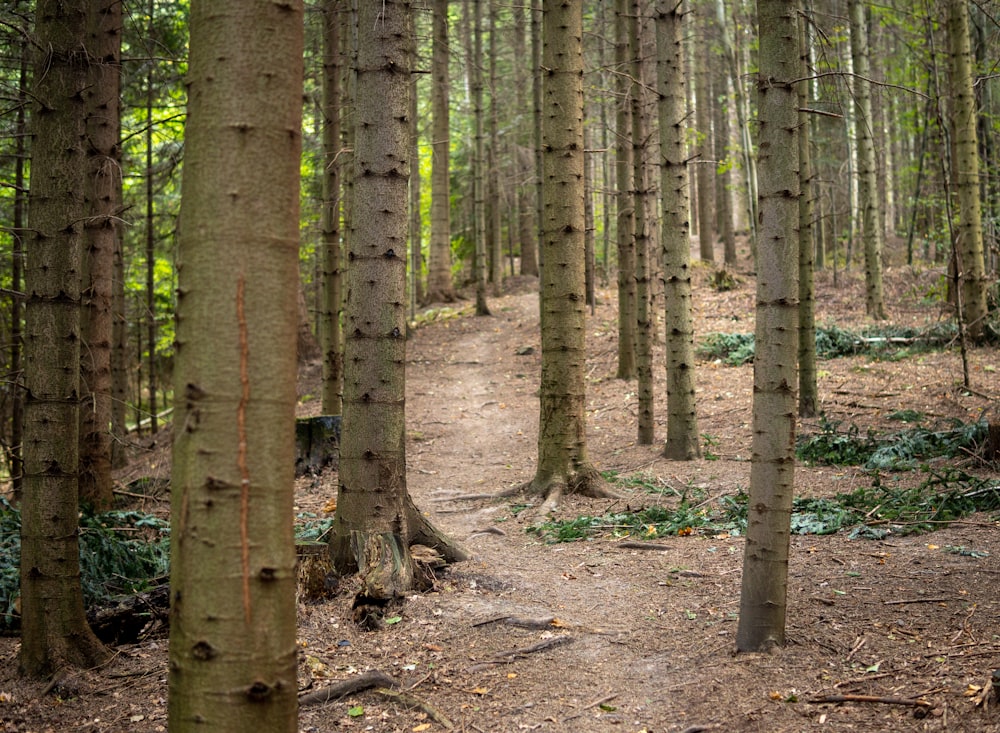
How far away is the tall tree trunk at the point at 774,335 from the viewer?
13.8 ft

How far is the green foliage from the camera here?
5480 mm

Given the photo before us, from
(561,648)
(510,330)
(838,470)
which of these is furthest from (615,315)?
(561,648)

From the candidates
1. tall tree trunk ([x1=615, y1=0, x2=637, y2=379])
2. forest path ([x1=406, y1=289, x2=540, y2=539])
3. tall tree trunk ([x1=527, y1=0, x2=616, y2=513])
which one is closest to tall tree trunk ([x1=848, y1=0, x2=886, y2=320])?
tall tree trunk ([x1=615, y1=0, x2=637, y2=379])

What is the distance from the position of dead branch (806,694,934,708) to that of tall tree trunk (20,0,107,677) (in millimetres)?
4179

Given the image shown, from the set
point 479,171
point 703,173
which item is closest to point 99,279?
point 479,171

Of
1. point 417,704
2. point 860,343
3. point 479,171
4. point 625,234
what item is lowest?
point 417,704

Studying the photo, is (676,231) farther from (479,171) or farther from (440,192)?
(440,192)

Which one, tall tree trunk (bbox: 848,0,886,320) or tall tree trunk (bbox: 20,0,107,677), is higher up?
tall tree trunk (bbox: 848,0,886,320)

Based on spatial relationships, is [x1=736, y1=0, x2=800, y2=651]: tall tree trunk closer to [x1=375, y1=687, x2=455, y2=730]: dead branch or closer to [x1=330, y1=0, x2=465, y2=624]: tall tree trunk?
[x1=375, y1=687, x2=455, y2=730]: dead branch

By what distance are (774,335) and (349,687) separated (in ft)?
9.97

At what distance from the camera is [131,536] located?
674cm

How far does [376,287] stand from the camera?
5.99 metres

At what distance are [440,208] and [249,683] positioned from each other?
22219 millimetres

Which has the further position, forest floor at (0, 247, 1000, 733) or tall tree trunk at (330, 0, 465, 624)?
tall tree trunk at (330, 0, 465, 624)
